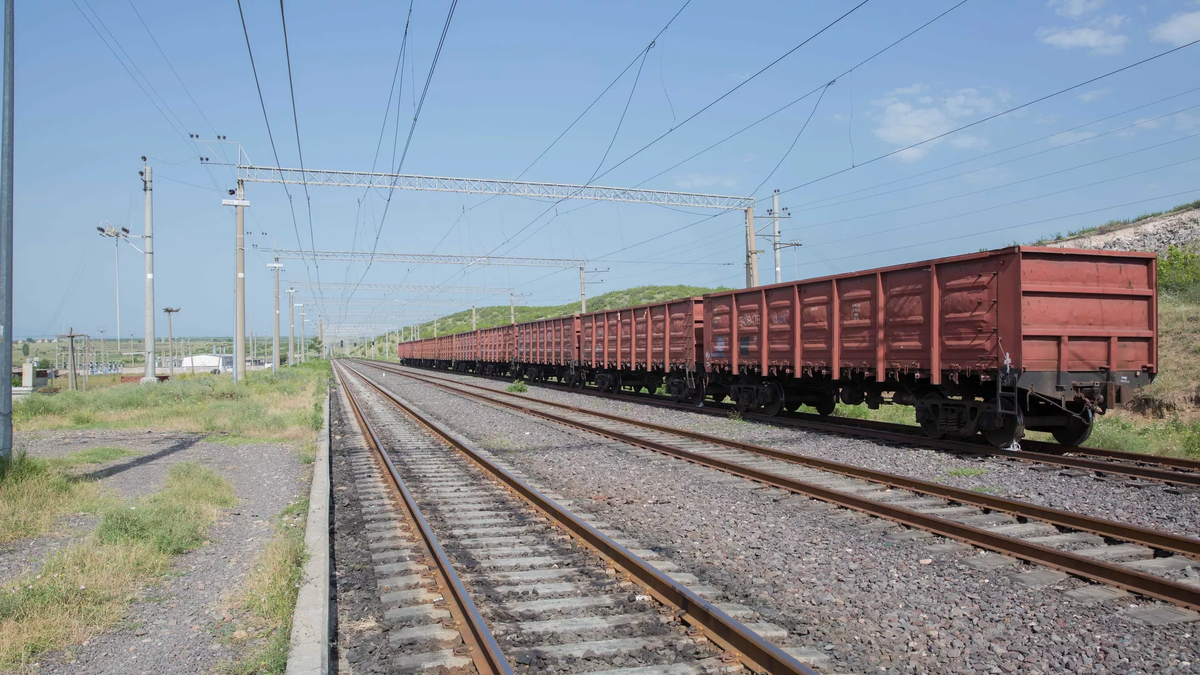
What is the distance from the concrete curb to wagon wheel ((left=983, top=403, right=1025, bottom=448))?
9.32 m

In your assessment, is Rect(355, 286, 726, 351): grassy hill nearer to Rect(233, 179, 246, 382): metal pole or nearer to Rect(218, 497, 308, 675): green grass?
Rect(233, 179, 246, 382): metal pole

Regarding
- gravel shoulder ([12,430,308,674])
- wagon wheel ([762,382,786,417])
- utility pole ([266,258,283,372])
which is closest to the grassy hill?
utility pole ([266,258,283,372])

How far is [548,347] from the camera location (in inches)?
1315

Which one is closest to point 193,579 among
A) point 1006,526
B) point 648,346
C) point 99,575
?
point 99,575

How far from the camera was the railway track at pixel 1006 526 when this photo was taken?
550 centimetres

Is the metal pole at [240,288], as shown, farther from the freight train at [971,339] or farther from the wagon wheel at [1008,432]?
the wagon wheel at [1008,432]

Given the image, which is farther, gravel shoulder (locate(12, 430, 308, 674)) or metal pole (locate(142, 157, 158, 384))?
metal pole (locate(142, 157, 158, 384))

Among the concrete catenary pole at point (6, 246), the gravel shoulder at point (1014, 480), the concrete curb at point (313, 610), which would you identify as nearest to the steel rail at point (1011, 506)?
the gravel shoulder at point (1014, 480)

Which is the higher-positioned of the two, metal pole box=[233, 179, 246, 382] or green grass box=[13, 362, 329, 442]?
metal pole box=[233, 179, 246, 382]

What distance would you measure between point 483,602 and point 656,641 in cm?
141

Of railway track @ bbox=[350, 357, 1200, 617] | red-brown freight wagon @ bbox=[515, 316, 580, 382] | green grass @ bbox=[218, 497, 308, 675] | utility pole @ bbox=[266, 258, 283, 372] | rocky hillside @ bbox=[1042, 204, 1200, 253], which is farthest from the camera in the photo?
utility pole @ bbox=[266, 258, 283, 372]

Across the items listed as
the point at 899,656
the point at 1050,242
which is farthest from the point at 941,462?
the point at 1050,242

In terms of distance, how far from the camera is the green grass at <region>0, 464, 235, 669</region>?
15.4 feet

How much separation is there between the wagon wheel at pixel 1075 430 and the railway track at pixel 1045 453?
0.20 metres
